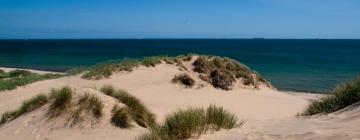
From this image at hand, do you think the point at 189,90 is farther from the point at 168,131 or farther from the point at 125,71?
the point at 168,131

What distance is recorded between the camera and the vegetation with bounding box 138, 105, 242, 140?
695cm

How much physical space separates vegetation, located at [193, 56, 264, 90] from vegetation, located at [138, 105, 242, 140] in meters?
13.4

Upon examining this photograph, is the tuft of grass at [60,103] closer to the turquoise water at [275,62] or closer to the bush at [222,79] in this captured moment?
the bush at [222,79]

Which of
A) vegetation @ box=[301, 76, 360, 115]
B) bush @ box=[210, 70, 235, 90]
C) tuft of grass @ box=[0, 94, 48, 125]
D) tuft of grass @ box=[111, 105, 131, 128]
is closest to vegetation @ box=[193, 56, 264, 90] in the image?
bush @ box=[210, 70, 235, 90]

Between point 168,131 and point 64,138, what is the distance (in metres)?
3.85

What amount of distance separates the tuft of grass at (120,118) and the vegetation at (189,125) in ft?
11.0

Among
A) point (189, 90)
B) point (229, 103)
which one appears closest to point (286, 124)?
point (229, 103)

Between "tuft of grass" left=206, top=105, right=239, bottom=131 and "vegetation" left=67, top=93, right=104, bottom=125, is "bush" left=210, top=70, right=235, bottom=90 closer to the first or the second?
"vegetation" left=67, top=93, right=104, bottom=125

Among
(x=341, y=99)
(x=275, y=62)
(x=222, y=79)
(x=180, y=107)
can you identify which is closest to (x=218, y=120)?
(x=341, y=99)

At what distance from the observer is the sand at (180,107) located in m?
6.64

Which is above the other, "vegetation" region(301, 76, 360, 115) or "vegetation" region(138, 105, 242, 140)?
"vegetation" region(301, 76, 360, 115)

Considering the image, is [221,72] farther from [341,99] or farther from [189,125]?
[189,125]

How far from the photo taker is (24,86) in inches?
784

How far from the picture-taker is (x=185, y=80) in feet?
68.1
